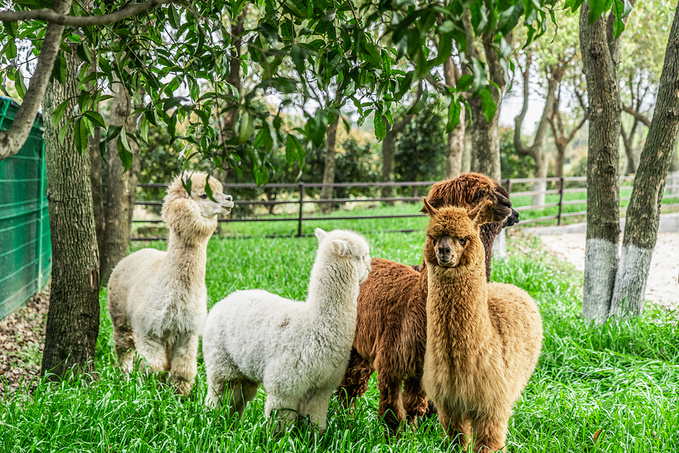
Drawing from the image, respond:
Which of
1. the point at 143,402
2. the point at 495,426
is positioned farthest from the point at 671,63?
the point at 143,402

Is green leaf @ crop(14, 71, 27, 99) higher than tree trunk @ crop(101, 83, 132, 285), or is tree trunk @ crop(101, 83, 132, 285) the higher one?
green leaf @ crop(14, 71, 27, 99)

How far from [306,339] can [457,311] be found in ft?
2.60

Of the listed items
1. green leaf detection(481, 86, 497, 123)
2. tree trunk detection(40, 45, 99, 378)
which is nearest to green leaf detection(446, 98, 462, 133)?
green leaf detection(481, 86, 497, 123)

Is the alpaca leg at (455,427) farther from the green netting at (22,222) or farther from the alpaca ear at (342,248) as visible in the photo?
the green netting at (22,222)

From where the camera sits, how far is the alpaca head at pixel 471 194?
120 inches

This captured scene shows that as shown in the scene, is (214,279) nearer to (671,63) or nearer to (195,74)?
(195,74)

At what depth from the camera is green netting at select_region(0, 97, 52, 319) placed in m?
5.02

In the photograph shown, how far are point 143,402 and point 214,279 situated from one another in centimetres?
339

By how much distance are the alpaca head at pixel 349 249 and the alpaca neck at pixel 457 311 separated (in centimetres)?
41

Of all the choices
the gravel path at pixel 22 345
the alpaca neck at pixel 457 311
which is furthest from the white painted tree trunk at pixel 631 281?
the gravel path at pixel 22 345

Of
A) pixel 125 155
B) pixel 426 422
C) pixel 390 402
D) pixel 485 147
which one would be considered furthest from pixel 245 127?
pixel 485 147

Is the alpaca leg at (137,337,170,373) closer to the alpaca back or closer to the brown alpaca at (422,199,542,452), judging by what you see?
the alpaca back

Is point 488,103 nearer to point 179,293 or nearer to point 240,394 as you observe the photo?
point 240,394

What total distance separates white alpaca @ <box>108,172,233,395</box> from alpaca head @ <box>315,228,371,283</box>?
97 centimetres
